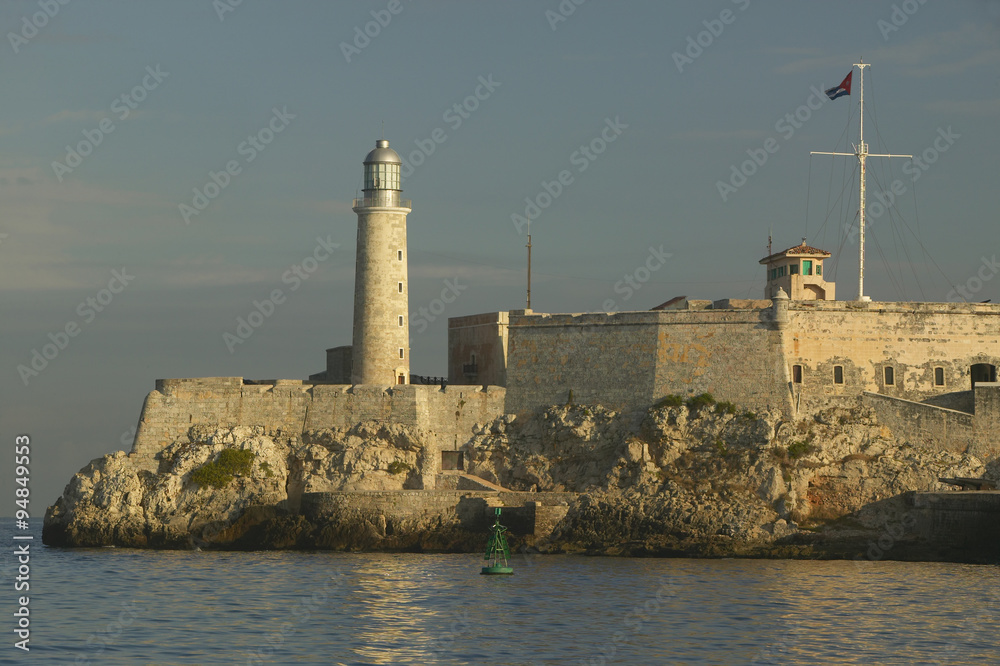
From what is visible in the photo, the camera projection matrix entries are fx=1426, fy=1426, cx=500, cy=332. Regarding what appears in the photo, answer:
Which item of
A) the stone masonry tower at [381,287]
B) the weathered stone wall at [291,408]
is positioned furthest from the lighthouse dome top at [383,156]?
the weathered stone wall at [291,408]

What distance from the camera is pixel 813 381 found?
43.6m

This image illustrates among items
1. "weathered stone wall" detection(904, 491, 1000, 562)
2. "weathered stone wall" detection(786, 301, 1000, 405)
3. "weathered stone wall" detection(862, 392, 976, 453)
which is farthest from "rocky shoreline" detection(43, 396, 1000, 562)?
"weathered stone wall" detection(786, 301, 1000, 405)

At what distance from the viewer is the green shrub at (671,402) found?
43344 millimetres

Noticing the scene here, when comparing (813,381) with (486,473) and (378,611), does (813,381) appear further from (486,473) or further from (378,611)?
(378,611)

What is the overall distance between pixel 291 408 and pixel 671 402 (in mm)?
12033

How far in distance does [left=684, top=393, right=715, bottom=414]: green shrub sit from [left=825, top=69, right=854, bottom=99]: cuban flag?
389 inches

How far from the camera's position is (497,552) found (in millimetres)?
39844

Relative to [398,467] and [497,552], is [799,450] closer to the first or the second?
[497,552]

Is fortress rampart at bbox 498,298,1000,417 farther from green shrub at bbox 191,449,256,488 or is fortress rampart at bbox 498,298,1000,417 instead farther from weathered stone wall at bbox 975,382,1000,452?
green shrub at bbox 191,449,256,488

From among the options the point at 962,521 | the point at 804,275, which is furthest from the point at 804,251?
the point at 962,521

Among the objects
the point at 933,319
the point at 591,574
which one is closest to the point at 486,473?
the point at 591,574

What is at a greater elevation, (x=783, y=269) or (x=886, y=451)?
(x=783, y=269)

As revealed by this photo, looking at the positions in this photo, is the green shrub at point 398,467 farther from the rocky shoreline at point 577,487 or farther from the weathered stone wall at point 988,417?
the weathered stone wall at point 988,417

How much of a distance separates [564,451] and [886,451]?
31.7ft
